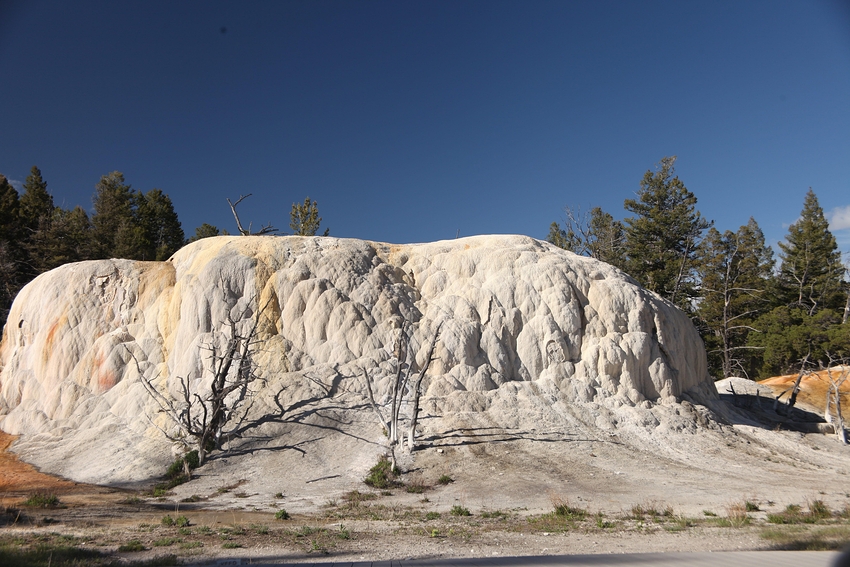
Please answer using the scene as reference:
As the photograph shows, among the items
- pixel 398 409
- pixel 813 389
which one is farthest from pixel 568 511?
pixel 813 389

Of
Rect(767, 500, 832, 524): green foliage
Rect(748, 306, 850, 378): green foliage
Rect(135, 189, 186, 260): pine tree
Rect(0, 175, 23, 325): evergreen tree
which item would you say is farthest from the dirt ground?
Rect(135, 189, 186, 260): pine tree

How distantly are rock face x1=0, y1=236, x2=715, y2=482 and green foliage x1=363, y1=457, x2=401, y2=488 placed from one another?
316cm

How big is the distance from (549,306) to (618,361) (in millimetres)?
3257

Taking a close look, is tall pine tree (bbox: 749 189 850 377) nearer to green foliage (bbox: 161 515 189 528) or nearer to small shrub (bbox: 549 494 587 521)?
small shrub (bbox: 549 494 587 521)

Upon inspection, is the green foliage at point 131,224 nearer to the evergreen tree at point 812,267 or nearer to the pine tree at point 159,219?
the pine tree at point 159,219

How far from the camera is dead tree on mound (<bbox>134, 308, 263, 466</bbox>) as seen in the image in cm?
1745

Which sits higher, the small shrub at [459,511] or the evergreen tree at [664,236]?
the evergreen tree at [664,236]

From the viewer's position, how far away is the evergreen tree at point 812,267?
45.9 metres

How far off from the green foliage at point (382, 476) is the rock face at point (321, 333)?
3.16 meters

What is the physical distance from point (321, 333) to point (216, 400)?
15.9 feet

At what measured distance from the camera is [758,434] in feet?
69.0

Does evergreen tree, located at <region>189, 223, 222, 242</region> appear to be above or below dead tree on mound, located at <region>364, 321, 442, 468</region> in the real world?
above

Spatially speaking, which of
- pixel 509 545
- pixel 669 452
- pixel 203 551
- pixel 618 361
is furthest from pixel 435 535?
pixel 618 361

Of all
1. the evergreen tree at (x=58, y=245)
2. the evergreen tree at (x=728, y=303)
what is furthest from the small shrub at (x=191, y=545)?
the evergreen tree at (x=728, y=303)
